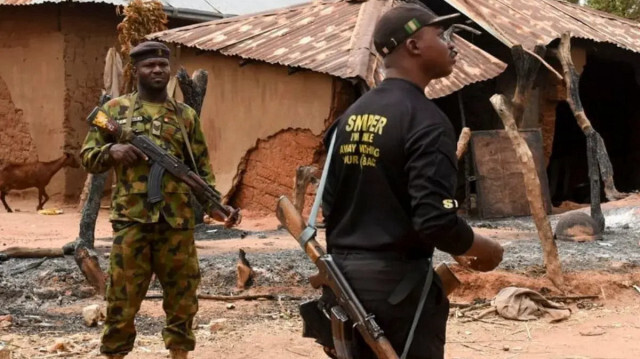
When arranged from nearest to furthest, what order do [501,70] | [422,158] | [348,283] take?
[422,158] → [348,283] → [501,70]

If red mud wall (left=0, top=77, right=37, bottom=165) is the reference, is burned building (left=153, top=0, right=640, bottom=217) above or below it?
above

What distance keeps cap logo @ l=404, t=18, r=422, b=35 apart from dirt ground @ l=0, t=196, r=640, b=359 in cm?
320

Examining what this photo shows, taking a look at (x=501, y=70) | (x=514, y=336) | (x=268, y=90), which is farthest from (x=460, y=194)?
(x=514, y=336)

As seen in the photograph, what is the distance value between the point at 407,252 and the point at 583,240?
714 cm

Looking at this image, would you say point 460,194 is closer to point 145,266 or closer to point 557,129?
point 557,129

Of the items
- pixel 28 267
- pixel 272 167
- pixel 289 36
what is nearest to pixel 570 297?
pixel 28 267

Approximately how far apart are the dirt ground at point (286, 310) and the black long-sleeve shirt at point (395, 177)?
116 inches

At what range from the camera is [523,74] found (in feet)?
29.6

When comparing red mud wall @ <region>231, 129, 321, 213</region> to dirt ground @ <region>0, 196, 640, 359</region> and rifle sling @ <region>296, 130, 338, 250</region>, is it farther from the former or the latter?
rifle sling @ <region>296, 130, 338, 250</region>

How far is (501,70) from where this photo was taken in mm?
12930

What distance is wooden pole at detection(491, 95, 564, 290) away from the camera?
299 inches

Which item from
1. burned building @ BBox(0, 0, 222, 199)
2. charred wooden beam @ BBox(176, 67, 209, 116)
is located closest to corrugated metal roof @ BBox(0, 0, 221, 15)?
burned building @ BBox(0, 0, 222, 199)

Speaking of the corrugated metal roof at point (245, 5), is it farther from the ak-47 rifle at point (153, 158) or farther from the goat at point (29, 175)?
the ak-47 rifle at point (153, 158)

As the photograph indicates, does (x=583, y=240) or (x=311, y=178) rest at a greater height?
(x=311, y=178)
